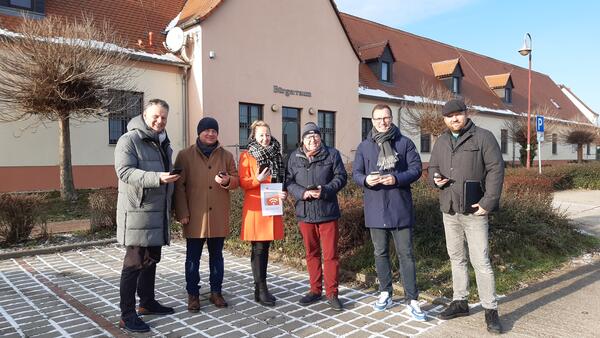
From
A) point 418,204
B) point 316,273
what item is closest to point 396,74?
point 418,204

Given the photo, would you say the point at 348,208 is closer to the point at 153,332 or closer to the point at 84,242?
the point at 153,332

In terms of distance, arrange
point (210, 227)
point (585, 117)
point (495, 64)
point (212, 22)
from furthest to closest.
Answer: point (585, 117) < point (495, 64) < point (212, 22) < point (210, 227)

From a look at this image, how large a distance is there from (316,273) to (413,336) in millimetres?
1258

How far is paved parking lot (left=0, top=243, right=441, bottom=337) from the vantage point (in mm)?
4008

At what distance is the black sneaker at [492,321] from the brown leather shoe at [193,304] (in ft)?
9.24

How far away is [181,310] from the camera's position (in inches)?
179

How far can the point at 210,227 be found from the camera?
4.41 metres

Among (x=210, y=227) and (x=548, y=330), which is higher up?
(x=210, y=227)

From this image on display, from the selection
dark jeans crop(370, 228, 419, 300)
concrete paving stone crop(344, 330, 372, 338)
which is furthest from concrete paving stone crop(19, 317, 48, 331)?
dark jeans crop(370, 228, 419, 300)

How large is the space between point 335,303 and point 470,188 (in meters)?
1.77

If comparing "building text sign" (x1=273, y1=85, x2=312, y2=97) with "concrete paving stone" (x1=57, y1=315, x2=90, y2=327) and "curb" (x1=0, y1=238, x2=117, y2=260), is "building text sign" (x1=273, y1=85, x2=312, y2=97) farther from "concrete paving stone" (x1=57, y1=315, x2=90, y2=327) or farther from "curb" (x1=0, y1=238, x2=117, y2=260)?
"concrete paving stone" (x1=57, y1=315, x2=90, y2=327)

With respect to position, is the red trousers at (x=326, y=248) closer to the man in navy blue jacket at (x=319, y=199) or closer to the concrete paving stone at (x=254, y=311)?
the man in navy blue jacket at (x=319, y=199)

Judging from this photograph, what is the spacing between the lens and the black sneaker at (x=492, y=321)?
391 cm

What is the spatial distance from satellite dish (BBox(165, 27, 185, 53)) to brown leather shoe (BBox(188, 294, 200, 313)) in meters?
13.2
